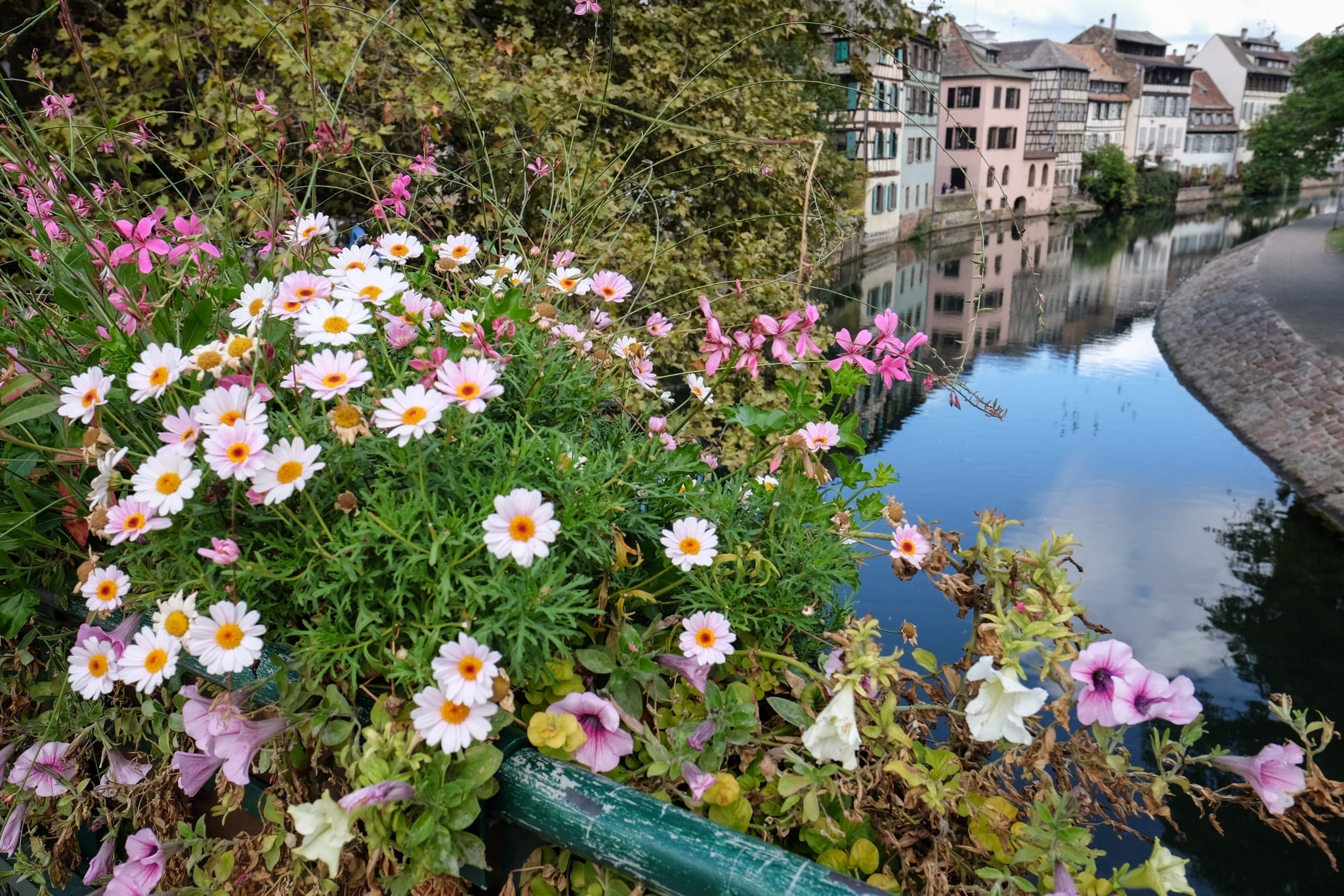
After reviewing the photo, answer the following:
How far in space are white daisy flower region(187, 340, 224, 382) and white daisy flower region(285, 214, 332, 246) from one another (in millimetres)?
377

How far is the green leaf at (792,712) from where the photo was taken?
1078 mm

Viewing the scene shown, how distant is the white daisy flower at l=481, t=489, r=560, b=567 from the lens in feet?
2.98

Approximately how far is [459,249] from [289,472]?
0.66m

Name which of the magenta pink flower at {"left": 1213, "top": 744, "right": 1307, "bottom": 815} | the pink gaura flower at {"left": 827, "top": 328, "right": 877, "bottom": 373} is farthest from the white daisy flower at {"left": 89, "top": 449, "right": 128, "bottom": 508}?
the magenta pink flower at {"left": 1213, "top": 744, "right": 1307, "bottom": 815}

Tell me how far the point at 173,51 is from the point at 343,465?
16.0 feet

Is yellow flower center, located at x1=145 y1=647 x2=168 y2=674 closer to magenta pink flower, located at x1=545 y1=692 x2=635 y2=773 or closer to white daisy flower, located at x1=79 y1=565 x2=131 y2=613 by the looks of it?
white daisy flower, located at x1=79 y1=565 x2=131 y2=613

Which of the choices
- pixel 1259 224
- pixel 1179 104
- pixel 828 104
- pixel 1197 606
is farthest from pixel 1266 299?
pixel 1179 104

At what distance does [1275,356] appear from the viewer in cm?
1608

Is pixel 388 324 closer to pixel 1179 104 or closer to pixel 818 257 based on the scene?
pixel 818 257

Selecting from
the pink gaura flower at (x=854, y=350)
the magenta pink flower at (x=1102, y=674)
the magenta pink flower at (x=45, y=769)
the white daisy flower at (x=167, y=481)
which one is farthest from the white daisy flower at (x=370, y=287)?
the magenta pink flower at (x=1102, y=674)

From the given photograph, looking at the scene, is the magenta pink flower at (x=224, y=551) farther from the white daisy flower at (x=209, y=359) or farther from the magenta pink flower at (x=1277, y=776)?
the magenta pink flower at (x=1277, y=776)

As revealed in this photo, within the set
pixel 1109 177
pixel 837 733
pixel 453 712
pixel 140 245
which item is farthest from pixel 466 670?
pixel 1109 177

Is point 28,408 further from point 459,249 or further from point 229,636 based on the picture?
point 459,249

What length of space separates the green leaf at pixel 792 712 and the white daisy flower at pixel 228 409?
645mm
